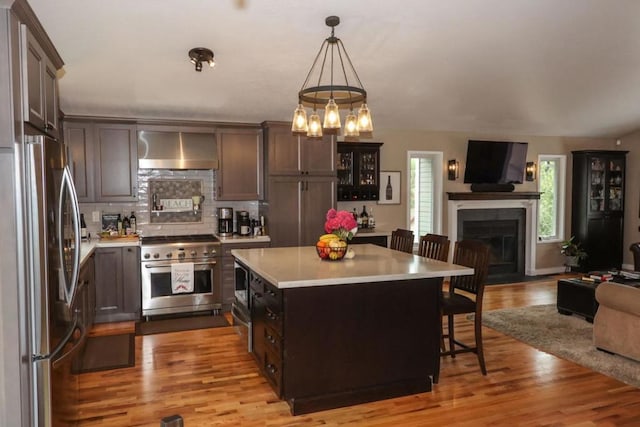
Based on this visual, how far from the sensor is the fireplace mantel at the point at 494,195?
740cm

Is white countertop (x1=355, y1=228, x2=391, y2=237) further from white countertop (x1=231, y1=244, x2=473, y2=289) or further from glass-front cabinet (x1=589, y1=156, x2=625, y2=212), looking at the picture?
glass-front cabinet (x1=589, y1=156, x2=625, y2=212)

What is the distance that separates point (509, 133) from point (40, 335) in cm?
735

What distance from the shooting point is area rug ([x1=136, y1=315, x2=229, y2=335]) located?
5.11 metres

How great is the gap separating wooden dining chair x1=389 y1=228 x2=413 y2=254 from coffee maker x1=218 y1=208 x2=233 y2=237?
2300 millimetres

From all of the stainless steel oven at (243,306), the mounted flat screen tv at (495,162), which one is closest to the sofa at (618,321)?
the stainless steel oven at (243,306)

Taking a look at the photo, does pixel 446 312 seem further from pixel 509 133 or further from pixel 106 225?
pixel 509 133

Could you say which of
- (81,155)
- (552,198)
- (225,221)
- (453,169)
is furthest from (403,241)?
(552,198)

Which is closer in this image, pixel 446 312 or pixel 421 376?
pixel 421 376

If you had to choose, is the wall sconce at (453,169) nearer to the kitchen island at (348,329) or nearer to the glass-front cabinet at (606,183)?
the glass-front cabinet at (606,183)

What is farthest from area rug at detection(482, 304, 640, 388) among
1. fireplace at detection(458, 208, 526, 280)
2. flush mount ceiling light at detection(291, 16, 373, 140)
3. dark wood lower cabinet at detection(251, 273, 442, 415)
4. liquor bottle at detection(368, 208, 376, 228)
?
flush mount ceiling light at detection(291, 16, 373, 140)

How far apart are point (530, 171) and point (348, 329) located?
236 inches

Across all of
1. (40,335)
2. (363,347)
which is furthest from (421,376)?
(40,335)

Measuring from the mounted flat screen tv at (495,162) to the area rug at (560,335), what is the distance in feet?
7.82

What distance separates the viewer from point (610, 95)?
20.6ft
